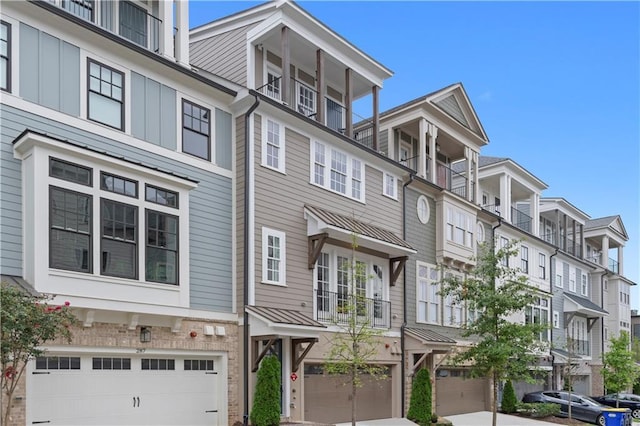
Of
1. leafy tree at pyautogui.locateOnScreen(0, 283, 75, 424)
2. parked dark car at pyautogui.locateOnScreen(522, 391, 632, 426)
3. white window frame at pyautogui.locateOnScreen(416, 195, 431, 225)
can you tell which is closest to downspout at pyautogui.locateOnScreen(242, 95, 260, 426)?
leafy tree at pyautogui.locateOnScreen(0, 283, 75, 424)

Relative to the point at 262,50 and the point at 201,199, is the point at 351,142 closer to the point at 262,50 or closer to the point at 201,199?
the point at 262,50

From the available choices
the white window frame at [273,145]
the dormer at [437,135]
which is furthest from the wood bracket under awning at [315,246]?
the dormer at [437,135]

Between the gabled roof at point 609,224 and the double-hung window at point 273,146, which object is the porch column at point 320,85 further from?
the gabled roof at point 609,224

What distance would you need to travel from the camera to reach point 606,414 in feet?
81.9

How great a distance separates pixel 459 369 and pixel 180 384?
1446 cm

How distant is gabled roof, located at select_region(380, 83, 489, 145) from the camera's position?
85.0 feet

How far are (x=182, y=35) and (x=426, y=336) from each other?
12719mm

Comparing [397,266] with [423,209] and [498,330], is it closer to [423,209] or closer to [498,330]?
[423,209]

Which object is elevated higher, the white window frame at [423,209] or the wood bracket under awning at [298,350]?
the white window frame at [423,209]

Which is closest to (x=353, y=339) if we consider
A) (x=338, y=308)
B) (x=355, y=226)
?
(x=338, y=308)

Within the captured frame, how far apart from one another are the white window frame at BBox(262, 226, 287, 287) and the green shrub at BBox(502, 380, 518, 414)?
15161mm

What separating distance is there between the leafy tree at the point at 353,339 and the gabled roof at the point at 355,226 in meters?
0.69

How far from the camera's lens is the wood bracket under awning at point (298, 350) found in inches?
704

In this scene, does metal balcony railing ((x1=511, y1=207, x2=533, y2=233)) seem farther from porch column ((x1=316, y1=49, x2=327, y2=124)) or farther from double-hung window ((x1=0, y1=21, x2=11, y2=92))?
double-hung window ((x1=0, y1=21, x2=11, y2=92))
